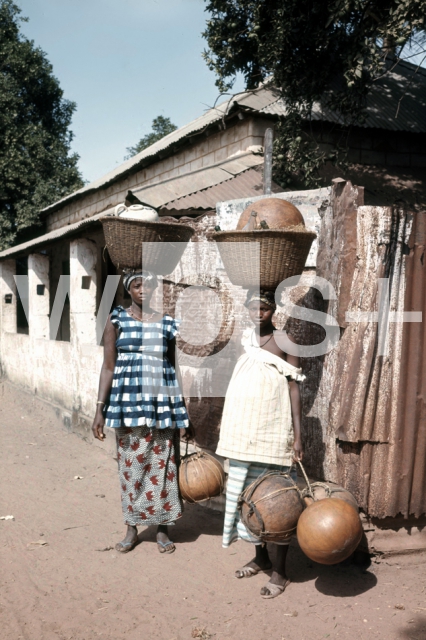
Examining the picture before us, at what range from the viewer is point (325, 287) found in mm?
3971

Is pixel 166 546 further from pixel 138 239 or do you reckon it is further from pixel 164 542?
pixel 138 239

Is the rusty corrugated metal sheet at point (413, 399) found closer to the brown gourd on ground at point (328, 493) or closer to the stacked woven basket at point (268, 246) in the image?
the brown gourd on ground at point (328, 493)

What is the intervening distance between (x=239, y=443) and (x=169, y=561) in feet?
3.60

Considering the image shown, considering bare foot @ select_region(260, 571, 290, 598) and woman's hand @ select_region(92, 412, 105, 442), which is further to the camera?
woman's hand @ select_region(92, 412, 105, 442)

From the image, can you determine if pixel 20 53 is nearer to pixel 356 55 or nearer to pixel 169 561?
pixel 356 55

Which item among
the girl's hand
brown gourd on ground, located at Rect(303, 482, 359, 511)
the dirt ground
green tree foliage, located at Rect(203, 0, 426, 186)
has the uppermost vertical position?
green tree foliage, located at Rect(203, 0, 426, 186)

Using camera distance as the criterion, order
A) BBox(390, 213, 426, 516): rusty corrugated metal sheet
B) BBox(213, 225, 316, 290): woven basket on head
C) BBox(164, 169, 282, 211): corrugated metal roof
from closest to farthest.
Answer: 1. BBox(213, 225, 316, 290): woven basket on head
2. BBox(390, 213, 426, 516): rusty corrugated metal sheet
3. BBox(164, 169, 282, 211): corrugated metal roof

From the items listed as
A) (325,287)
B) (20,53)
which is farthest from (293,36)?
(20,53)

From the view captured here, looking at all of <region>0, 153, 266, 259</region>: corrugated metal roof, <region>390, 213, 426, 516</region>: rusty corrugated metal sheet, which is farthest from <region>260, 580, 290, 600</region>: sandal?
<region>0, 153, 266, 259</region>: corrugated metal roof

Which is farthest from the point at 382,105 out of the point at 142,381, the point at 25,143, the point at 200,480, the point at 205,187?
the point at 25,143

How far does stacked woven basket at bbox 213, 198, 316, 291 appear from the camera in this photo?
346cm

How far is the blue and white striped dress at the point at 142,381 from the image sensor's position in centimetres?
398

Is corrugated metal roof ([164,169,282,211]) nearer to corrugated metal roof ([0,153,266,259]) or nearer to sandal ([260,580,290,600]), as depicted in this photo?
corrugated metal roof ([0,153,266,259])

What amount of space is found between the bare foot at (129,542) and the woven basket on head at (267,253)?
6.44 feet
